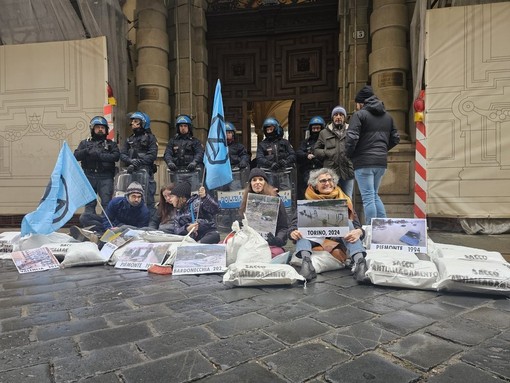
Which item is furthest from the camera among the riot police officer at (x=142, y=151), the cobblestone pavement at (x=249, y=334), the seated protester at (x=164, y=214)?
the riot police officer at (x=142, y=151)

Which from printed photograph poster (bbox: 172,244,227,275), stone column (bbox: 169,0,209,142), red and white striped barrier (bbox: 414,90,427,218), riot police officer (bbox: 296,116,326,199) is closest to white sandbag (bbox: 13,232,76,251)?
printed photograph poster (bbox: 172,244,227,275)

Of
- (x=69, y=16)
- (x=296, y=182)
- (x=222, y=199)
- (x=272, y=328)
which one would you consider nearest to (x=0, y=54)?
(x=69, y=16)

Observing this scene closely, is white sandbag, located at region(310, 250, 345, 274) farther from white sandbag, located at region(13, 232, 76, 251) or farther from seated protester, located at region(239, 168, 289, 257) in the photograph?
white sandbag, located at region(13, 232, 76, 251)

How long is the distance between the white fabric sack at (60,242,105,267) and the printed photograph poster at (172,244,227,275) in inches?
38.6

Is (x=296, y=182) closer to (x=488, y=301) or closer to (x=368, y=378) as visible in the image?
(x=488, y=301)

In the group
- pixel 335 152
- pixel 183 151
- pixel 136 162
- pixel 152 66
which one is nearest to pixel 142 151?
pixel 136 162

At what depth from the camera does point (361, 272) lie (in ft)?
10.8

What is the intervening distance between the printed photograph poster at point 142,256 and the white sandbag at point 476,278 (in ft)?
8.63

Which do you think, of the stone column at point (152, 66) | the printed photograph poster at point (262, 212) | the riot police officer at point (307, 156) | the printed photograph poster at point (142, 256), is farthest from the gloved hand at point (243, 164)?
the printed photograph poster at point (142, 256)

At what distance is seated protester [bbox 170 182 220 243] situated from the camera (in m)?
4.77

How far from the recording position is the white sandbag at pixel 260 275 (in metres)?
3.12

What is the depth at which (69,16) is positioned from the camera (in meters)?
7.59

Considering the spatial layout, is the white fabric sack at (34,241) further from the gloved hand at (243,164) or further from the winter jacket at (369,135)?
the winter jacket at (369,135)

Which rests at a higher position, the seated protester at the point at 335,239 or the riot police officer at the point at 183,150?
the riot police officer at the point at 183,150
